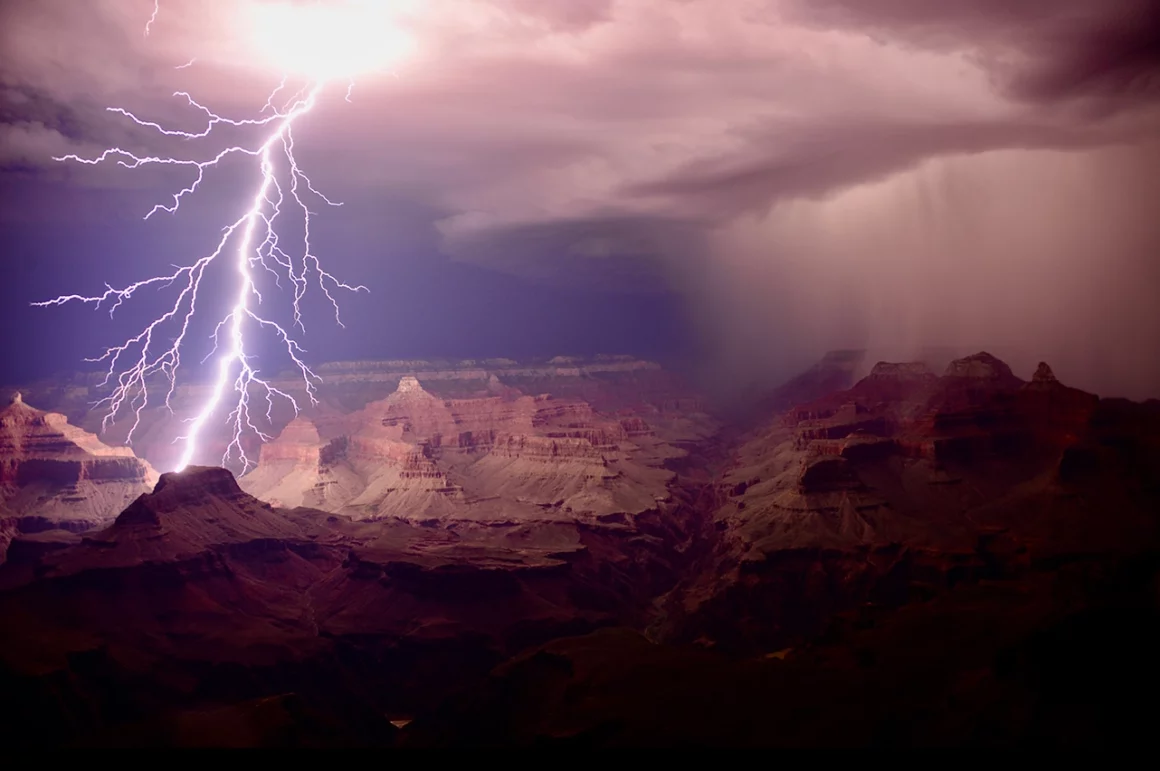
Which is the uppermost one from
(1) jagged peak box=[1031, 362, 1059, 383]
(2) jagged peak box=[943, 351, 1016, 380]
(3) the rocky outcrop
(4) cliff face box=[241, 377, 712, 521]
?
(4) cliff face box=[241, 377, 712, 521]

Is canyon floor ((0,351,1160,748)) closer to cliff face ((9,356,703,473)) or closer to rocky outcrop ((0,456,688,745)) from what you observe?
rocky outcrop ((0,456,688,745))

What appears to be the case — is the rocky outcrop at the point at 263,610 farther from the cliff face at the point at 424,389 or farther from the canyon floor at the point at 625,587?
the cliff face at the point at 424,389

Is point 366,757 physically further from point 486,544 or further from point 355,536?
point 355,536

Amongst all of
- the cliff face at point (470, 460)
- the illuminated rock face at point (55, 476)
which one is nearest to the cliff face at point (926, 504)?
the cliff face at point (470, 460)

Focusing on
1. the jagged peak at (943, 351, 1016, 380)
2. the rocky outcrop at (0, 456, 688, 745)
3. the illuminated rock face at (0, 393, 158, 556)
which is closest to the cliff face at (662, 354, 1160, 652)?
the jagged peak at (943, 351, 1016, 380)

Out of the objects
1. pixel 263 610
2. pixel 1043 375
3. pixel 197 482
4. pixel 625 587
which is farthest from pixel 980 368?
pixel 197 482

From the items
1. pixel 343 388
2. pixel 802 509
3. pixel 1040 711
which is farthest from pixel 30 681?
pixel 343 388
